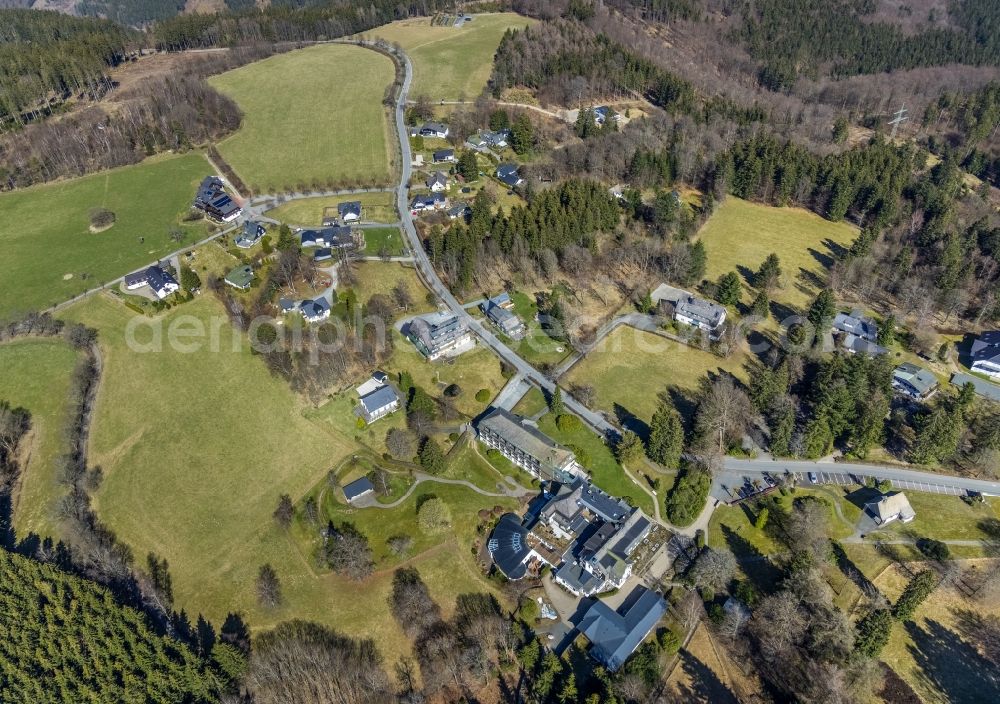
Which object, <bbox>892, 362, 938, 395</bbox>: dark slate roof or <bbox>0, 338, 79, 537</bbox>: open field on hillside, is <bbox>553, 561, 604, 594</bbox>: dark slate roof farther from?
<bbox>0, 338, 79, 537</bbox>: open field on hillside

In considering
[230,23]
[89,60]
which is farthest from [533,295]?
[230,23]

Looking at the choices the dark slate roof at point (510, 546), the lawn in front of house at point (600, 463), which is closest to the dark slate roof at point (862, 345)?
the lawn in front of house at point (600, 463)

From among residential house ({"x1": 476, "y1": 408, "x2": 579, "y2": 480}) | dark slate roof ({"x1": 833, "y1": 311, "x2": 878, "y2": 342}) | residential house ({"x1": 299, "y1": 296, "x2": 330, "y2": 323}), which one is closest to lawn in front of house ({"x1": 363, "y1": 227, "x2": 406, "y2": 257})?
residential house ({"x1": 299, "y1": 296, "x2": 330, "y2": 323})

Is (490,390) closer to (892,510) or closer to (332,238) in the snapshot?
(332,238)

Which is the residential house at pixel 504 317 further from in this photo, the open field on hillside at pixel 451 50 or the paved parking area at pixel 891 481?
the open field on hillside at pixel 451 50

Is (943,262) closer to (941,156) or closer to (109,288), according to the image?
(941,156)

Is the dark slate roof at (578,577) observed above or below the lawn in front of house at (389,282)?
below
